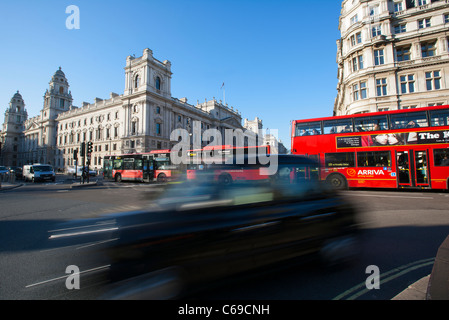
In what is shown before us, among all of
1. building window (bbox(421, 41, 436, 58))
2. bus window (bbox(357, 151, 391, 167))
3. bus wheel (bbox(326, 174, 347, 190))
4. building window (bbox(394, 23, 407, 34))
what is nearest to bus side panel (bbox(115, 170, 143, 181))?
bus wheel (bbox(326, 174, 347, 190))

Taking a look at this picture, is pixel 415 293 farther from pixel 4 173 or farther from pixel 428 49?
pixel 4 173

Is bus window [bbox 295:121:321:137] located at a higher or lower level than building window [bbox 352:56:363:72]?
lower

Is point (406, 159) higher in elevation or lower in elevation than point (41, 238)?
higher

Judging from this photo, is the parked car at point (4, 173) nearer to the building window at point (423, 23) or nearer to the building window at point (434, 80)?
the building window at point (434, 80)

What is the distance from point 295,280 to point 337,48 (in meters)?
40.8

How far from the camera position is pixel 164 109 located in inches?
1761

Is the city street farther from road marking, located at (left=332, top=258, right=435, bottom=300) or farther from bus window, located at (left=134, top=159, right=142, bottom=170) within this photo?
bus window, located at (left=134, top=159, right=142, bottom=170)

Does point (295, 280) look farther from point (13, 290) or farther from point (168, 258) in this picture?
point (13, 290)

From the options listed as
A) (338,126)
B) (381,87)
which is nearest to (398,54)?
(381,87)

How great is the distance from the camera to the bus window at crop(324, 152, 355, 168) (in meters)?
11.5

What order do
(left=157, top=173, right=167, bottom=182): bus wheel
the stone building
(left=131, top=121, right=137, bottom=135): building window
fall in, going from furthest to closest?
1. (left=131, top=121, right=137, bottom=135): building window
2. the stone building
3. (left=157, top=173, right=167, bottom=182): bus wheel

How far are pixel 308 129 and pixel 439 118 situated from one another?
6132mm

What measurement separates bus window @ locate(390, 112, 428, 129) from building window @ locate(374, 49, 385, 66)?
16.4 m
